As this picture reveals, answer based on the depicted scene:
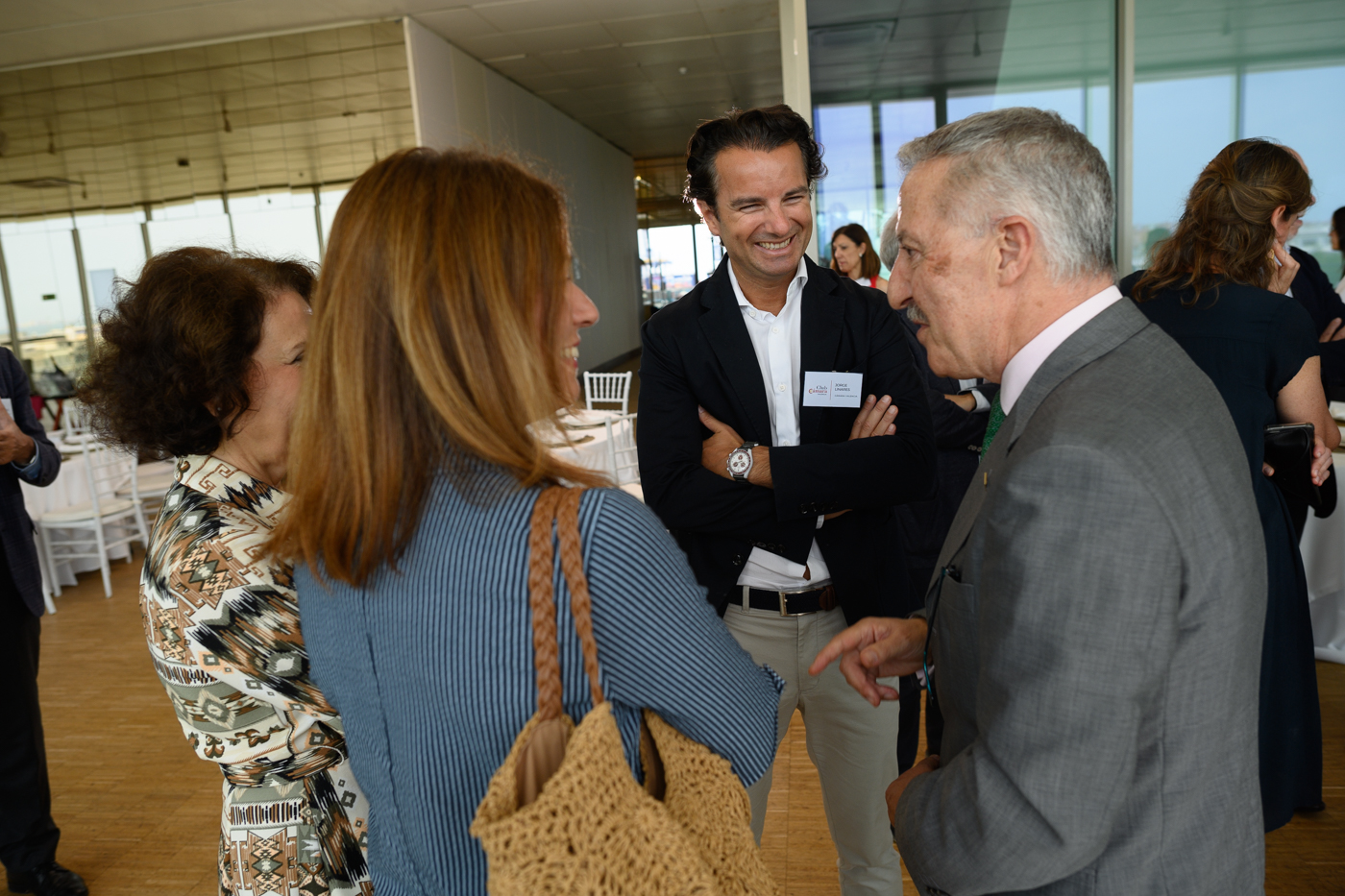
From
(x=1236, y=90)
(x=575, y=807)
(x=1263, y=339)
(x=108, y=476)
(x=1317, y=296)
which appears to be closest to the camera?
(x=575, y=807)

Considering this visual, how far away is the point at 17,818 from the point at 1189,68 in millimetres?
6926

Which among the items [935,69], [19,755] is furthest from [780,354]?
[935,69]

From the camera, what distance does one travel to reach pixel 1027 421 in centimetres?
96

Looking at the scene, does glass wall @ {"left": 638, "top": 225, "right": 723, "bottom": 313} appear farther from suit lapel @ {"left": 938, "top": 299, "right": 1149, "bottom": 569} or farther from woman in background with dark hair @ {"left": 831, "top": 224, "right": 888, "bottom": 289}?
suit lapel @ {"left": 938, "top": 299, "right": 1149, "bottom": 569}

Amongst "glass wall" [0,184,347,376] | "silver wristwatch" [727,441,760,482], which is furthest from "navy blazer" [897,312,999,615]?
"glass wall" [0,184,347,376]

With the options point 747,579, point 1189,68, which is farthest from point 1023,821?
point 1189,68

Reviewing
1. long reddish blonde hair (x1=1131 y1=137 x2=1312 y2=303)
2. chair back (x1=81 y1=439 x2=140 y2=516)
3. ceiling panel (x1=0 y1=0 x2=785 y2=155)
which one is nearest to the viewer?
long reddish blonde hair (x1=1131 y1=137 x2=1312 y2=303)

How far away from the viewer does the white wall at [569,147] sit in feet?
27.9

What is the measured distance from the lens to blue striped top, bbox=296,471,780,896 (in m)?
0.76

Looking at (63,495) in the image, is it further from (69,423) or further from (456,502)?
(456,502)

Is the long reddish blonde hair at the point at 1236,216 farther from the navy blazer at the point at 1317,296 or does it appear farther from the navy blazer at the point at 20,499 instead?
the navy blazer at the point at 20,499

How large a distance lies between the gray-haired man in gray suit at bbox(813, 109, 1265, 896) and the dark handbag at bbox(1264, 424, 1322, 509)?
1.67 meters

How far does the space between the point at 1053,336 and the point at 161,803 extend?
353 centimetres

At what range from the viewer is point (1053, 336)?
0.98 metres
